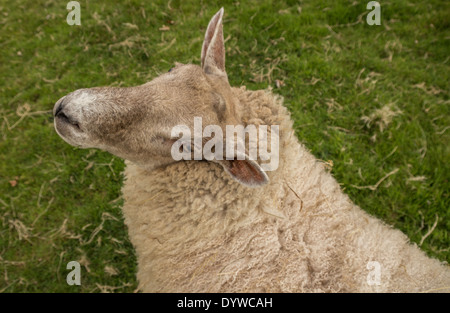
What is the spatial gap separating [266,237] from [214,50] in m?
1.82

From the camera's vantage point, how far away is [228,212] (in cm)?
241

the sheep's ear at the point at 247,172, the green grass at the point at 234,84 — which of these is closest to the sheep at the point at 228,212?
the sheep's ear at the point at 247,172

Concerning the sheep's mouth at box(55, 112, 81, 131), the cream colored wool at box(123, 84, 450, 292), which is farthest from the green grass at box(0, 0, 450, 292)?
the sheep's mouth at box(55, 112, 81, 131)

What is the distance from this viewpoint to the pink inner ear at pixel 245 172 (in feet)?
6.66

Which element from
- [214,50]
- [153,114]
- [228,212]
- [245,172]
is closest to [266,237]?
[228,212]

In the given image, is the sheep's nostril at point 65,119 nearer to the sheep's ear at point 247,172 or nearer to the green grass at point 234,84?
the sheep's ear at point 247,172

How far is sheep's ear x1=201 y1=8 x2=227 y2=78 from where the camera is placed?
99.4 inches

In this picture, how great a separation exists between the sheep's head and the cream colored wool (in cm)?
31

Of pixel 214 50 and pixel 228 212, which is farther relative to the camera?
pixel 214 50

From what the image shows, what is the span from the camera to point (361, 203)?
3646mm

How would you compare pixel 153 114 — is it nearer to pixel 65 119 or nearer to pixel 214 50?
pixel 65 119

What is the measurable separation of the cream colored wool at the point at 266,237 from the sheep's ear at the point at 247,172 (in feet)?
0.78
